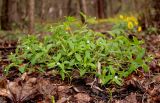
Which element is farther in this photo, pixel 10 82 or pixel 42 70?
pixel 42 70

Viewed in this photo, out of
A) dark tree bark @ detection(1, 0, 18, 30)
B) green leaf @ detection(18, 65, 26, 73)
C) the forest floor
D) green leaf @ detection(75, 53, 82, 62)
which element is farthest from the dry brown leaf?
dark tree bark @ detection(1, 0, 18, 30)

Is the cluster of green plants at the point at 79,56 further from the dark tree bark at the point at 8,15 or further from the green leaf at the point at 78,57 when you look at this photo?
the dark tree bark at the point at 8,15

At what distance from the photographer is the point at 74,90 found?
3.30 m

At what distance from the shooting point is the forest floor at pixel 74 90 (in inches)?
120

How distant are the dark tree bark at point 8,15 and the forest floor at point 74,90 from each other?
5691 millimetres

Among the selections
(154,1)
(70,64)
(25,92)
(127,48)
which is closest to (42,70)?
(70,64)

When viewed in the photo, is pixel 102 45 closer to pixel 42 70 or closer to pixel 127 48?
pixel 127 48

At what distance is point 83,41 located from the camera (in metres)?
3.71

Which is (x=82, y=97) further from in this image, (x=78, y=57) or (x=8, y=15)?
(x=8, y=15)

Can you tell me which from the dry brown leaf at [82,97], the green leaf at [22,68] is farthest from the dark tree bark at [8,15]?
the dry brown leaf at [82,97]

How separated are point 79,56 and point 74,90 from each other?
0.38m

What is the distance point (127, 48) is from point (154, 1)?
3.39m

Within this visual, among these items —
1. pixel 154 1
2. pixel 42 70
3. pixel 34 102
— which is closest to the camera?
pixel 34 102

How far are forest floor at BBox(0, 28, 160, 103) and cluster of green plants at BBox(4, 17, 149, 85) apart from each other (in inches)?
3.1
